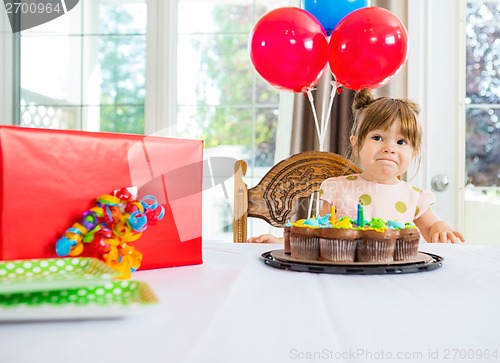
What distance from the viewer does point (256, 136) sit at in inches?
108

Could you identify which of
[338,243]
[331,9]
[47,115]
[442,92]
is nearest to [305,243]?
[338,243]

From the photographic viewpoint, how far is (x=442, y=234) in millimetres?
1424

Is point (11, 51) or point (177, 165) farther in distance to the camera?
point (11, 51)

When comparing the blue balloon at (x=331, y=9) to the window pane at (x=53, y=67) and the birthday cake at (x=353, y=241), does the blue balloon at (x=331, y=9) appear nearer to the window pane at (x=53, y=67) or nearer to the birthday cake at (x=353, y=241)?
the birthday cake at (x=353, y=241)

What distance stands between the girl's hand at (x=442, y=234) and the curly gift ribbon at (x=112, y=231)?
871 mm

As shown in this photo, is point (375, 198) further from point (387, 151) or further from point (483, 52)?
point (483, 52)

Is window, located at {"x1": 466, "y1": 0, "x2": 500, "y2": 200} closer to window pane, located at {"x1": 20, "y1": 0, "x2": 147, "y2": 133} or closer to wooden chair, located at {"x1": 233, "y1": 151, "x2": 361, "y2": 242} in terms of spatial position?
wooden chair, located at {"x1": 233, "y1": 151, "x2": 361, "y2": 242}

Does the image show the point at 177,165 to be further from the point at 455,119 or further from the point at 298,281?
the point at 455,119

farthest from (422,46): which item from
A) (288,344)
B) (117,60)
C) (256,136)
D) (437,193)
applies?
(288,344)

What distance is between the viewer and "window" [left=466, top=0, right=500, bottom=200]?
2.54m

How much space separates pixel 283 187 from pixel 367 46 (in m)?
0.53

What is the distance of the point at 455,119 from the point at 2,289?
7.66ft

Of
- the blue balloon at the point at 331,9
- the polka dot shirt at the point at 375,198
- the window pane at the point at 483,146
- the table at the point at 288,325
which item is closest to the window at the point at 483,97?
the window pane at the point at 483,146

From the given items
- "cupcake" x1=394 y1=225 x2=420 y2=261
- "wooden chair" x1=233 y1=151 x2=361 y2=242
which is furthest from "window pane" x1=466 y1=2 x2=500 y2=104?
"cupcake" x1=394 y1=225 x2=420 y2=261
